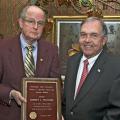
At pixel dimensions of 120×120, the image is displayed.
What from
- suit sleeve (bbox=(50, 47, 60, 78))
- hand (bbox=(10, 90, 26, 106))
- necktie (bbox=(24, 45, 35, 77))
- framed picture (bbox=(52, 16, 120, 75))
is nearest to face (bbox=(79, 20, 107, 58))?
suit sleeve (bbox=(50, 47, 60, 78))

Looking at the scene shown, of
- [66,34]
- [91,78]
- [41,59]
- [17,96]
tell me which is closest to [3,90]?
[17,96]

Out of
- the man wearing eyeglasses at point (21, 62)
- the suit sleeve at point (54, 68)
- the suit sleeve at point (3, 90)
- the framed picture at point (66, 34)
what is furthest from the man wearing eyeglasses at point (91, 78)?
the framed picture at point (66, 34)

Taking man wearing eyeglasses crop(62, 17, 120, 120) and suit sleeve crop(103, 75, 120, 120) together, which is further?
man wearing eyeglasses crop(62, 17, 120, 120)

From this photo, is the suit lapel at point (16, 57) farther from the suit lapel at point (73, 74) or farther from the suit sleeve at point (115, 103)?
the suit sleeve at point (115, 103)

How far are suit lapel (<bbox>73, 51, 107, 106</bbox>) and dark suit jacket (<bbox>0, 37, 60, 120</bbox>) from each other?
1.12 ft

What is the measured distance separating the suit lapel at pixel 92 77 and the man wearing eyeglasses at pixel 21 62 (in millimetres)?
341

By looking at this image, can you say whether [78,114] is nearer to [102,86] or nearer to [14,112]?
[102,86]

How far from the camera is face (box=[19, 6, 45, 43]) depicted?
9.67 ft

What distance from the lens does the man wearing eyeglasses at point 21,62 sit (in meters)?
2.92

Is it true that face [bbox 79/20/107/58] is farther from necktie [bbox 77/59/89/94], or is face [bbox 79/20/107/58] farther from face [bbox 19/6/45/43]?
face [bbox 19/6/45/43]

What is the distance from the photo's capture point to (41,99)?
2.85 meters

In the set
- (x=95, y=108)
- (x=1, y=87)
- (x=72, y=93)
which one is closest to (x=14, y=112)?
(x=1, y=87)

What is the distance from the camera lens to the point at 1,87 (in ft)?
9.41

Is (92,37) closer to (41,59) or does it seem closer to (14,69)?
(41,59)
